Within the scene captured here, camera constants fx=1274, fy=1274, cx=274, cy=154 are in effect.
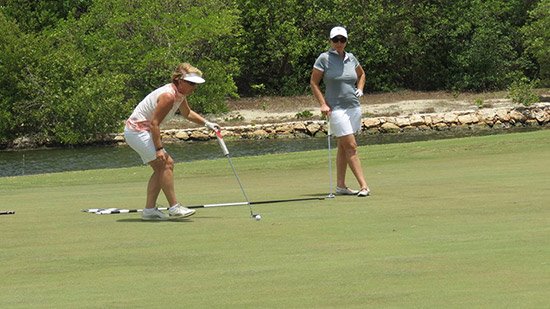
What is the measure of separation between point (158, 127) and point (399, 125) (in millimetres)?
36822

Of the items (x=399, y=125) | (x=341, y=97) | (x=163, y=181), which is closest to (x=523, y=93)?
(x=399, y=125)

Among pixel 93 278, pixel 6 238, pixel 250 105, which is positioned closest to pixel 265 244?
pixel 93 278

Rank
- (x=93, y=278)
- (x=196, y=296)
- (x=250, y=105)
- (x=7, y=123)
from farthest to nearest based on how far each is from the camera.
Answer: (x=250, y=105)
(x=7, y=123)
(x=93, y=278)
(x=196, y=296)

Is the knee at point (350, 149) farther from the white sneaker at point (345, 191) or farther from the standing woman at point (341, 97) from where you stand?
the white sneaker at point (345, 191)

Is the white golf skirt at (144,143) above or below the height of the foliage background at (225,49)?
above

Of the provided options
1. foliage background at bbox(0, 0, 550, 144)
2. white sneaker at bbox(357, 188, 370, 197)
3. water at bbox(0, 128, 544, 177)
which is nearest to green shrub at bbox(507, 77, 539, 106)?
foliage background at bbox(0, 0, 550, 144)

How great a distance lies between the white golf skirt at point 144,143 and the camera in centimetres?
1197

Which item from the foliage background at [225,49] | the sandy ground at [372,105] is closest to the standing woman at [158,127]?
the foliage background at [225,49]

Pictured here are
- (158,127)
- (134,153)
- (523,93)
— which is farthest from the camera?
(523,93)

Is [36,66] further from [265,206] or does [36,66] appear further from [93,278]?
[93,278]

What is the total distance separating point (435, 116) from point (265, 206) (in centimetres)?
3659

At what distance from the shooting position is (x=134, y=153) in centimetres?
4197

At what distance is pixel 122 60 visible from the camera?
161 feet

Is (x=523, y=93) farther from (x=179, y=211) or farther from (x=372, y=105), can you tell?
(x=179, y=211)
